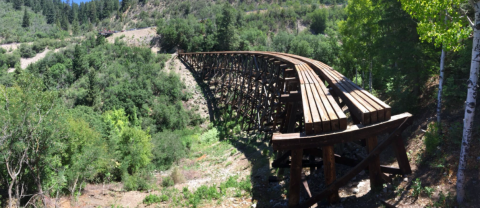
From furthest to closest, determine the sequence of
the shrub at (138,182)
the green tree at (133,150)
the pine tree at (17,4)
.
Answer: the pine tree at (17,4), the green tree at (133,150), the shrub at (138,182)

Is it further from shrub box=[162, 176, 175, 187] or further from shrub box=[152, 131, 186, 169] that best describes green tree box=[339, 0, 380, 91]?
shrub box=[152, 131, 186, 169]

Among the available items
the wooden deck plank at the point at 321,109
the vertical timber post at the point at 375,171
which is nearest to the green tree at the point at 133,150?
the wooden deck plank at the point at 321,109

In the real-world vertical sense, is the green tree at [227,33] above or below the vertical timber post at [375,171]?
above

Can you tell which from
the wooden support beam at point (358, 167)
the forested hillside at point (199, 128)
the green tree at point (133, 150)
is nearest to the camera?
the wooden support beam at point (358, 167)

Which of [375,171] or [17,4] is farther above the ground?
[17,4]

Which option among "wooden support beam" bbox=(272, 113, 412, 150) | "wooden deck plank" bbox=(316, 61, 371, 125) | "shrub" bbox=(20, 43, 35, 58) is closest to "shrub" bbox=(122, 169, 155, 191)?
"wooden deck plank" bbox=(316, 61, 371, 125)

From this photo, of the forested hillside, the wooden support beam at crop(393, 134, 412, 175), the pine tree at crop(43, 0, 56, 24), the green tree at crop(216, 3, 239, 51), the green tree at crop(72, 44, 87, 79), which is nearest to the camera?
the wooden support beam at crop(393, 134, 412, 175)

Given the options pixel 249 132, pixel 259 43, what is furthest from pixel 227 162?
pixel 259 43

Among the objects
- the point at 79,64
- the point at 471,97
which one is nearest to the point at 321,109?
the point at 471,97

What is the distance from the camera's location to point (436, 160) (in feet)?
15.1

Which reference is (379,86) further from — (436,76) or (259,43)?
(259,43)

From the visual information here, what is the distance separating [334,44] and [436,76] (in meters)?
9.43

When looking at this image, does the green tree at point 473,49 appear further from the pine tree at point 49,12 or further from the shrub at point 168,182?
the pine tree at point 49,12

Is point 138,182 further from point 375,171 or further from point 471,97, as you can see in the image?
point 471,97
